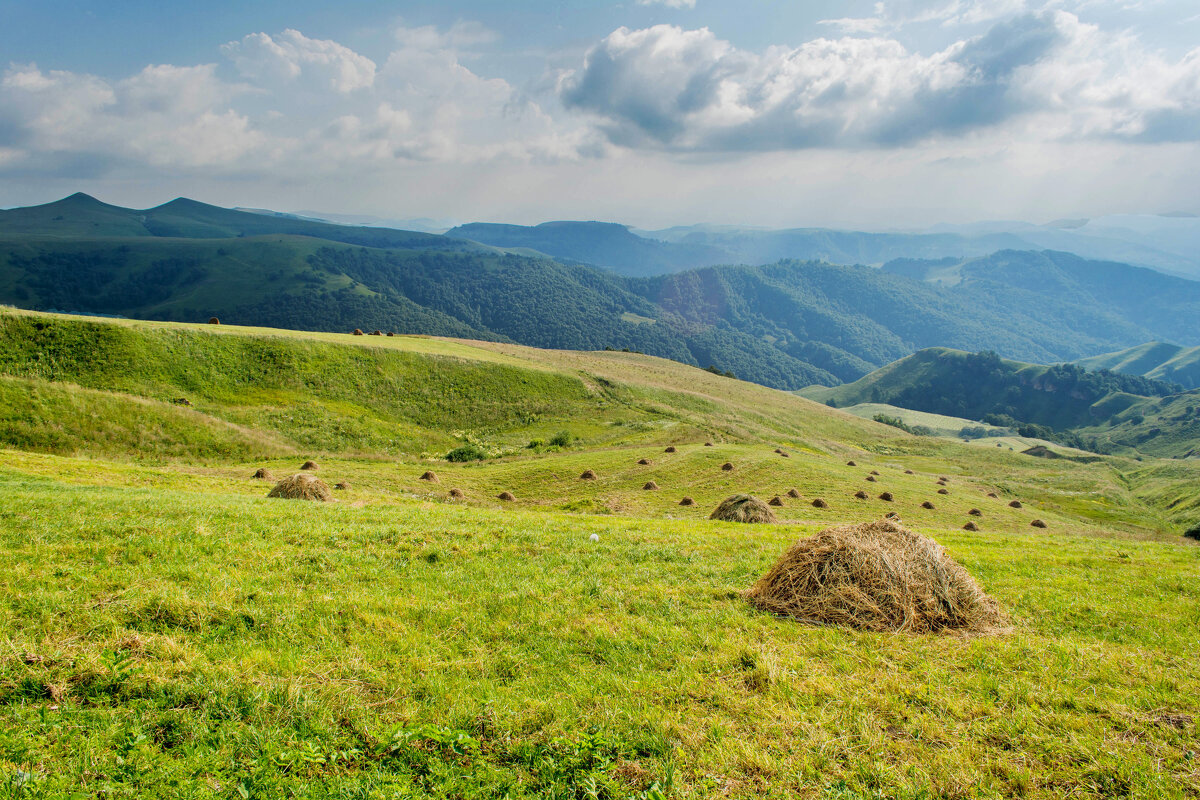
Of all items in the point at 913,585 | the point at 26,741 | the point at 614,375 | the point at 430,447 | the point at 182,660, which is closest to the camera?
the point at 26,741

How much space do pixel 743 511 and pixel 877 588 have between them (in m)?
14.1

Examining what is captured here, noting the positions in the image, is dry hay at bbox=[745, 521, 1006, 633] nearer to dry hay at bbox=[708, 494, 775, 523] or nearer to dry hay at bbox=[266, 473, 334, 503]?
dry hay at bbox=[708, 494, 775, 523]

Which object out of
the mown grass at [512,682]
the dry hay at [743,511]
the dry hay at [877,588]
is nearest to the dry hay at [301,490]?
the mown grass at [512,682]

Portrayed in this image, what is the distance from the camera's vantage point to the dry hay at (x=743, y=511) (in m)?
22.7

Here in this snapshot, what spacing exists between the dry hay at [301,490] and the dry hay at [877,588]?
54.3ft

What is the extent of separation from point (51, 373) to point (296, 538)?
41940 millimetres

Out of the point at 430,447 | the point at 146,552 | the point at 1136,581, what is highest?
the point at 146,552

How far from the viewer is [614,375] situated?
251ft

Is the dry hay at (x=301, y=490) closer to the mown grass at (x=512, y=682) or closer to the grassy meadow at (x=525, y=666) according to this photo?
the grassy meadow at (x=525, y=666)

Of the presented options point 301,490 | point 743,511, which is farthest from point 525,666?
point 743,511

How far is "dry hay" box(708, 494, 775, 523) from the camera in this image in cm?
2270

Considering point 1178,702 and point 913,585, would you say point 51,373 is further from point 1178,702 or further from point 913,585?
point 1178,702

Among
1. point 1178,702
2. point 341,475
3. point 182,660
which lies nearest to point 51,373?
point 341,475

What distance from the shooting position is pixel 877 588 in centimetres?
920
